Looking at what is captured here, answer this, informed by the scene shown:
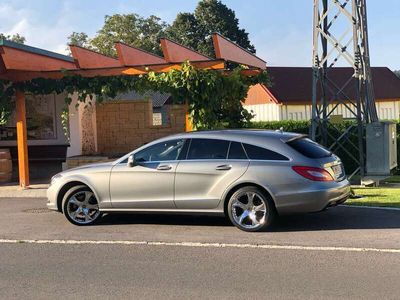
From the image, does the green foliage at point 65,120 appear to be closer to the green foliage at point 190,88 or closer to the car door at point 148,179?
the green foliage at point 190,88

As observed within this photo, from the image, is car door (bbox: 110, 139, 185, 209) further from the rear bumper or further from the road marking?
the rear bumper

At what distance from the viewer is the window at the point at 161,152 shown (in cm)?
869

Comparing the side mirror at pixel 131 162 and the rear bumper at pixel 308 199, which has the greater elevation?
the side mirror at pixel 131 162

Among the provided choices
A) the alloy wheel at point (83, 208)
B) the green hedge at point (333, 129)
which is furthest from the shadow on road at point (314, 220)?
the green hedge at point (333, 129)

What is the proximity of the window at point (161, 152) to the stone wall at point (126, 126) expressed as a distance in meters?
10.1

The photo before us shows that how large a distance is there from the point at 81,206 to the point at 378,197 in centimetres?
611

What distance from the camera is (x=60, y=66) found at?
1494cm

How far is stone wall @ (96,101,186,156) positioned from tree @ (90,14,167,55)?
39370mm

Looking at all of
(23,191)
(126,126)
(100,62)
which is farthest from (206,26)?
(23,191)

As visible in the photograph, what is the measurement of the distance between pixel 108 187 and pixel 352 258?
3.96 metres

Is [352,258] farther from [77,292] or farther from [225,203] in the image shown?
[77,292]

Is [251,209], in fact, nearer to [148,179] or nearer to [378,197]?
[148,179]

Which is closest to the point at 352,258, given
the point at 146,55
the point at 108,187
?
the point at 108,187

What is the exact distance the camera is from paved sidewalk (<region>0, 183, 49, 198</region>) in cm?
1327
